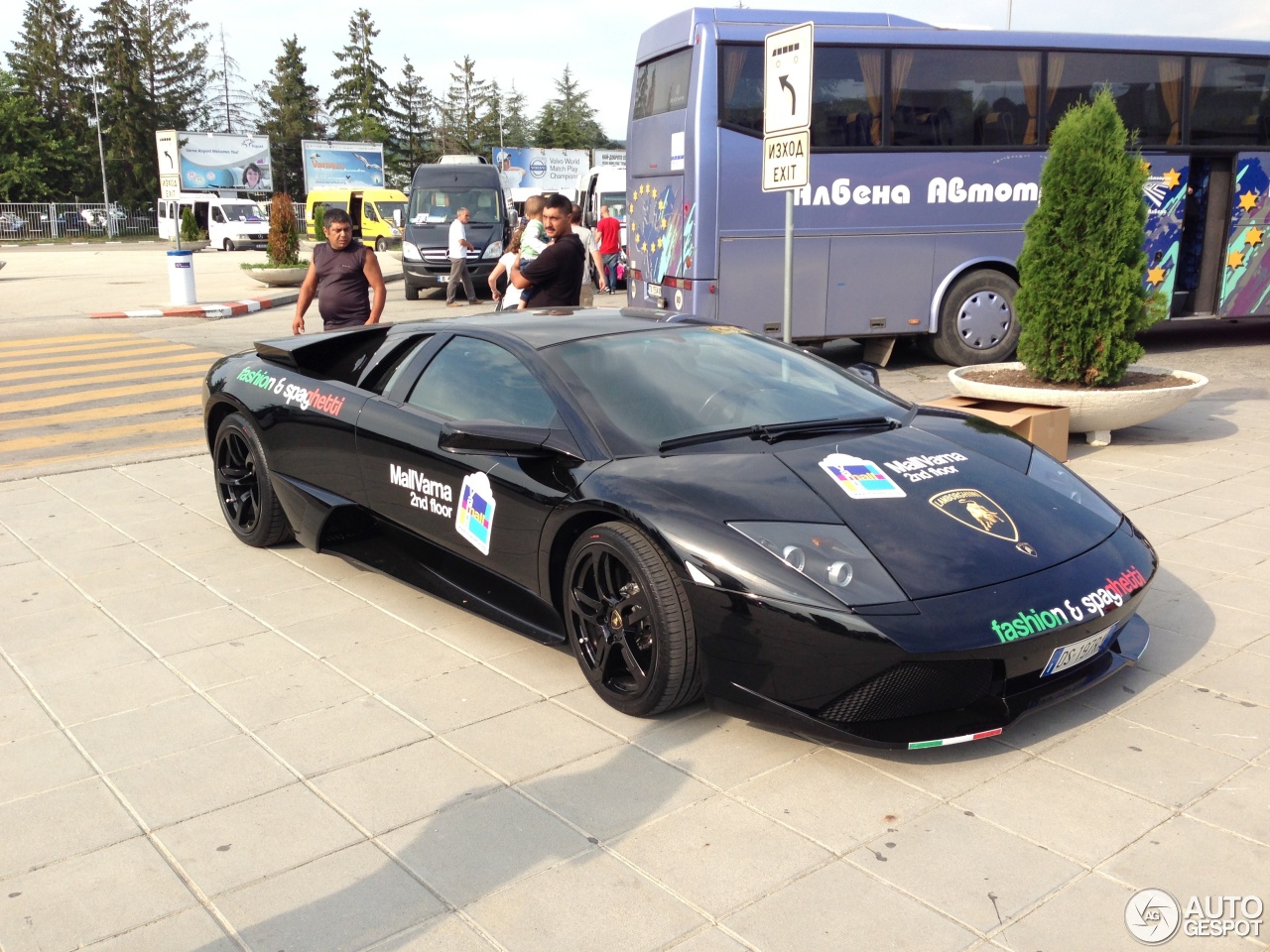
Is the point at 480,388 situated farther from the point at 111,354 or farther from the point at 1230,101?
the point at 1230,101

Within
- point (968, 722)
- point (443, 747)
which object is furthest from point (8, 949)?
point (968, 722)

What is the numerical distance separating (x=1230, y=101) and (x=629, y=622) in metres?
12.0

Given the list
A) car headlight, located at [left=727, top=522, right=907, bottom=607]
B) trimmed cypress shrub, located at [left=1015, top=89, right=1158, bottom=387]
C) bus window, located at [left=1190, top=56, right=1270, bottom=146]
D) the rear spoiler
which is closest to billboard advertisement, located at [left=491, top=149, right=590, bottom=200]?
bus window, located at [left=1190, top=56, right=1270, bottom=146]

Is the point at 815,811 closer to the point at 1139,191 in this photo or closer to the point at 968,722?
the point at 968,722

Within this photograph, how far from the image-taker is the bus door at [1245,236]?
41.3ft

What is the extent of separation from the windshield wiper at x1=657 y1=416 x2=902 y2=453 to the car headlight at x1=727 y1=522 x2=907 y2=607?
61cm

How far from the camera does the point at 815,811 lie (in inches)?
123

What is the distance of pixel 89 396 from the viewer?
10750 millimetres

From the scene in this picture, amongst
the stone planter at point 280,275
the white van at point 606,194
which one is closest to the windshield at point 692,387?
the white van at point 606,194

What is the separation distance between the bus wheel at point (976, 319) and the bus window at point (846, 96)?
1876mm

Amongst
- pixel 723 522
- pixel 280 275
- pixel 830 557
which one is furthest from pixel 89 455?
pixel 280 275

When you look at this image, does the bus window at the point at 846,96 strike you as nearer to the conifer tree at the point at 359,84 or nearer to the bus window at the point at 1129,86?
the bus window at the point at 1129,86

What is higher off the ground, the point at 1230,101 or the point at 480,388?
the point at 1230,101

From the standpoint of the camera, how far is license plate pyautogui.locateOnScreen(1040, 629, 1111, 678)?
132 inches
